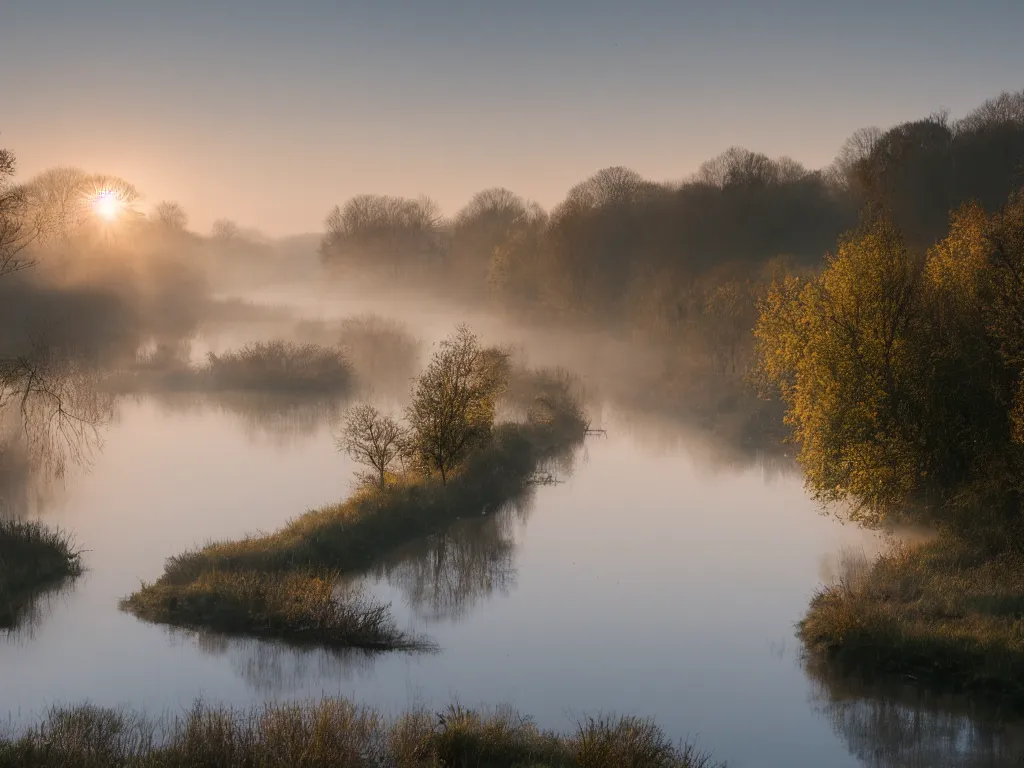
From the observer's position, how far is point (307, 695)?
18.5 m

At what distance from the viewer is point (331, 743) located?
1410 cm

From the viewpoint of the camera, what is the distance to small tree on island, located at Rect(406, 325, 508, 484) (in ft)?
104

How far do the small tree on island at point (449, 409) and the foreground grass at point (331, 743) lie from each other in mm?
15542

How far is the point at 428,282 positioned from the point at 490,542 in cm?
7641

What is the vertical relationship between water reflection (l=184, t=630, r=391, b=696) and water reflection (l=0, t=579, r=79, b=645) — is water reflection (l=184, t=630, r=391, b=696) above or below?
below

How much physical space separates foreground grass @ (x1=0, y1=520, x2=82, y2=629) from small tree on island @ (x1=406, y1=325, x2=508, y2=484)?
36.5 feet

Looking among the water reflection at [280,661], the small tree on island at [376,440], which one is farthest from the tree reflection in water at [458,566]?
the water reflection at [280,661]

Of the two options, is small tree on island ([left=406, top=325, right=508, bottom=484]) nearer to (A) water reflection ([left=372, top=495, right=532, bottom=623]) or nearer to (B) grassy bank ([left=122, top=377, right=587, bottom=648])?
(B) grassy bank ([left=122, top=377, right=587, bottom=648])

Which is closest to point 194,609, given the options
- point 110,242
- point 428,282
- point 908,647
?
point 908,647

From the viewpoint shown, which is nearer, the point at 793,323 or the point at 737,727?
the point at 737,727

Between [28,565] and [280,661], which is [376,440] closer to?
[28,565]

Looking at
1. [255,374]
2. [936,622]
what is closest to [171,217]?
[255,374]

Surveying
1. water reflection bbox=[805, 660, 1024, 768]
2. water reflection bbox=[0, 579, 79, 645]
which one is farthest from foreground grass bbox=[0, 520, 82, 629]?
water reflection bbox=[805, 660, 1024, 768]

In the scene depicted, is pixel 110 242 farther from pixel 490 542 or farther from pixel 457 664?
pixel 457 664
